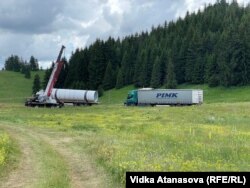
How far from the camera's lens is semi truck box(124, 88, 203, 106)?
95.6 meters

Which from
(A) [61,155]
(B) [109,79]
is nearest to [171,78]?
(B) [109,79]

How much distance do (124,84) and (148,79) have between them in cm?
896

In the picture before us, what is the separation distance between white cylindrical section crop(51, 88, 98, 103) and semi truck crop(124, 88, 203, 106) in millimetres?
8130

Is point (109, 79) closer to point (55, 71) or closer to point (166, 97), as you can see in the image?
point (166, 97)

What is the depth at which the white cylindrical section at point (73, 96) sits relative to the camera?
342 feet

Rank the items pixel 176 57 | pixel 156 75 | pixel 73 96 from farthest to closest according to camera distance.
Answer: pixel 176 57
pixel 156 75
pixel 73 96

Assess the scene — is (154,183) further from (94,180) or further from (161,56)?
(161,56)

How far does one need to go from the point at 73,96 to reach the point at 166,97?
1979cm

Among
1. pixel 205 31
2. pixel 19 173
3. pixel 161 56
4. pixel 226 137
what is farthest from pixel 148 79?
pixel 19 173

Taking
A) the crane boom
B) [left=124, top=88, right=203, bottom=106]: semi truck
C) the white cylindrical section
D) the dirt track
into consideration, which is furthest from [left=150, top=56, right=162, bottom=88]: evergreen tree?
the dirt track

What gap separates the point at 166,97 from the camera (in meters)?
98.1

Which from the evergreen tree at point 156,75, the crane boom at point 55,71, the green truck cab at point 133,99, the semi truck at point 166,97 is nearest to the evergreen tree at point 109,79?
the evergreen tree at point 156,75

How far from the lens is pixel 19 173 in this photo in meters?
19.6

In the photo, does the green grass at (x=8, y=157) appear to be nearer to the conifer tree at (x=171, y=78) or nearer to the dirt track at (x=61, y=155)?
the dirt track at (x=61, y=155)
